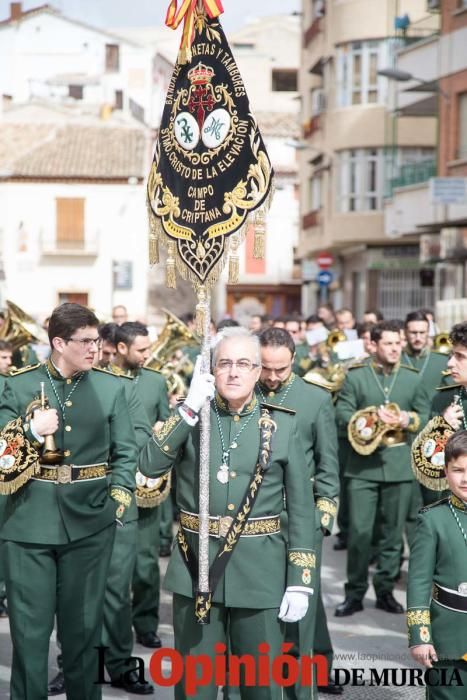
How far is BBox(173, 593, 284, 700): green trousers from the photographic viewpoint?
5012 millimetres

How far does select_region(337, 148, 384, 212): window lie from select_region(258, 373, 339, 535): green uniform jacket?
2895 cm

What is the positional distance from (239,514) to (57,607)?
1264mm

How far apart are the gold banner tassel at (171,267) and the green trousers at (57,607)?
1.31 m

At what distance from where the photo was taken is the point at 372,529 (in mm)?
8891

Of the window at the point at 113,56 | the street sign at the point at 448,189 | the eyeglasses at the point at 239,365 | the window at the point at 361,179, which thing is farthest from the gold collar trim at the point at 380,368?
the window at the point at 113,56

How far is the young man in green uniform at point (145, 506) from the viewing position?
7.81 metres

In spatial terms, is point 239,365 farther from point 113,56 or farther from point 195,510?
point 113,56

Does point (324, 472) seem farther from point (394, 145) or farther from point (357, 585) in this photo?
point (394, 145)

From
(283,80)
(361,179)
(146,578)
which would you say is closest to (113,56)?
(283,80)

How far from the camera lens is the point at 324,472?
21.2 ft

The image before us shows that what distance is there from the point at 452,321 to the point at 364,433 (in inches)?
399

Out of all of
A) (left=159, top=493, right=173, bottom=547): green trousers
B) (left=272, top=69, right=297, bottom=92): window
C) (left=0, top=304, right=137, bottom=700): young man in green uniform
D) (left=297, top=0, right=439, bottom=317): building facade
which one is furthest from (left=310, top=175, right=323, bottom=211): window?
(left=0, top=304, right=137, bottom=700): young man in green uniform

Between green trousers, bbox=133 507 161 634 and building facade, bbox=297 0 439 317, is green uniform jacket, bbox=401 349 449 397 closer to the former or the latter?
green trousers, bbox=133 507 161 634

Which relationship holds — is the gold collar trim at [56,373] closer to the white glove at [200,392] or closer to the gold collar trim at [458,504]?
the white glove at [200,392]
